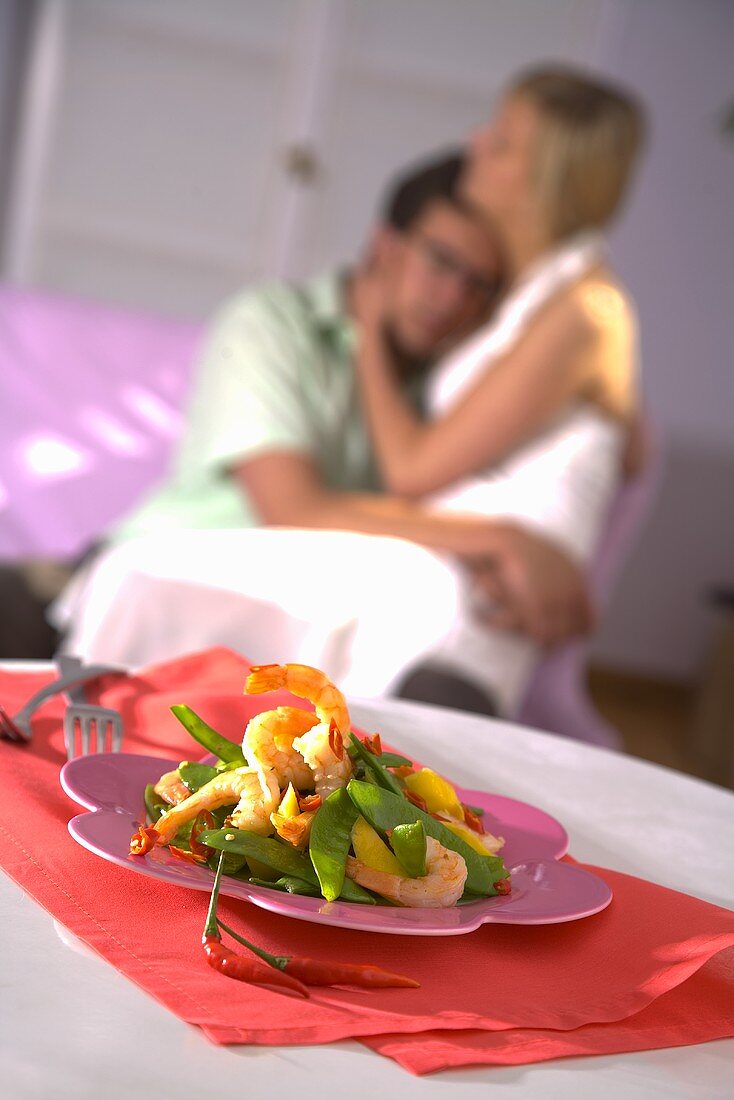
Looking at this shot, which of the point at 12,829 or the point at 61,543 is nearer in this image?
the point at 12,829

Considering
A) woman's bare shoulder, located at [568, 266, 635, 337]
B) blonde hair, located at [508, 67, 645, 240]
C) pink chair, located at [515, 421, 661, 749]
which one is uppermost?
blonde hair, located at [508, 67, 645, 240]

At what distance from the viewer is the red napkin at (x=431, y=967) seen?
0.55m

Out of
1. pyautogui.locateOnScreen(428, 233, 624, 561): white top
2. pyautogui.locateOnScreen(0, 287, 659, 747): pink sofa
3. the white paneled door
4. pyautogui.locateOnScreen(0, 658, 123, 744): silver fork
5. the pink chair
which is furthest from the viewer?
the white paneled door

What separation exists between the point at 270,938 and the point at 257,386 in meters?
1.73

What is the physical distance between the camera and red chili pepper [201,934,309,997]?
1.85 ft

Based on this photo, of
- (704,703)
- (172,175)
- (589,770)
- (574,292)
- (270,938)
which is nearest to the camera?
(270,938)

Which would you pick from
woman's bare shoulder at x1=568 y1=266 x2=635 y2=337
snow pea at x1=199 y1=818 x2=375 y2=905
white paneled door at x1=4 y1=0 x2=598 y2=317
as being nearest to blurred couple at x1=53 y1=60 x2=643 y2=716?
woman's bare shoulder at x1=568 y1=266 x2=635 y2=337

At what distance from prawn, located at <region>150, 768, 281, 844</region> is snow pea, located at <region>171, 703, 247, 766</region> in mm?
75

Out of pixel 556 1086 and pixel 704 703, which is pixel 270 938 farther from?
pixel 704 703

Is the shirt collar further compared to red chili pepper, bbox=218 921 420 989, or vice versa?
the shirt collar

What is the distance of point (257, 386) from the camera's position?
2275 millimetres

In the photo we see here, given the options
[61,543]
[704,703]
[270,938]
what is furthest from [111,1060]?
[704,703]

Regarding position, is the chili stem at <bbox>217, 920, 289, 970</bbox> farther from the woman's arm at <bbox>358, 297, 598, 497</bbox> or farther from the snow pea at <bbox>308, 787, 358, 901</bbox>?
the woman's arm at <bbox>358, 297, 598, 497</bbox>

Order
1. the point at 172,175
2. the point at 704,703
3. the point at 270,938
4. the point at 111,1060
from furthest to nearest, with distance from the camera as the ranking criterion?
the point at 172,175, the point at 704,703, the point at 270,938, the point at 111,1060
